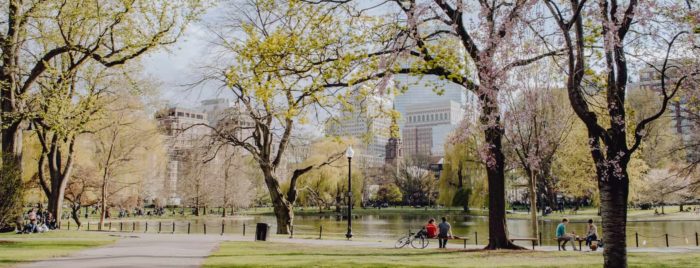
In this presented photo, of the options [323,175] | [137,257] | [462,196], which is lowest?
[137,257]

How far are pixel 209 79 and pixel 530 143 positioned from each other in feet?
53.6

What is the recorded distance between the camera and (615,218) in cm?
1014

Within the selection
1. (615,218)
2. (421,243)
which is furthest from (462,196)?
(615,218)

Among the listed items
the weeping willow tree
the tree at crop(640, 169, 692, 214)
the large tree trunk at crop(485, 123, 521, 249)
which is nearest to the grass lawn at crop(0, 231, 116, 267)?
the large tree trunk at crop(485, 123, 521, 249)

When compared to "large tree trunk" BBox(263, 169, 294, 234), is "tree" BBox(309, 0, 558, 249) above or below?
above

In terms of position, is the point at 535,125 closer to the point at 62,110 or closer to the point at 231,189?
the point at 62,110

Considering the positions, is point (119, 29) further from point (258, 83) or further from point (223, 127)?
point (258, 83)

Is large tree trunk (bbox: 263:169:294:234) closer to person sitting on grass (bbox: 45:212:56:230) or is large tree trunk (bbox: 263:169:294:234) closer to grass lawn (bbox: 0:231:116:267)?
grass lawn (bbox: 0:231:116:267)

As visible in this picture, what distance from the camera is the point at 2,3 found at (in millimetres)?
23188

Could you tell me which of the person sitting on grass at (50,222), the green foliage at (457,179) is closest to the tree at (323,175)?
the green foliage at (457,179)

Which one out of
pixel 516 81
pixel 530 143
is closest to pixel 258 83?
pixel 516 81

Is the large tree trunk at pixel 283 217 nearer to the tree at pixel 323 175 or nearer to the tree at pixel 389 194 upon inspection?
the tree at pixel 323 175

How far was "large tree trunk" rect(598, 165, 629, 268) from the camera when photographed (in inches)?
399

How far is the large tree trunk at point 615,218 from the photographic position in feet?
33.3
